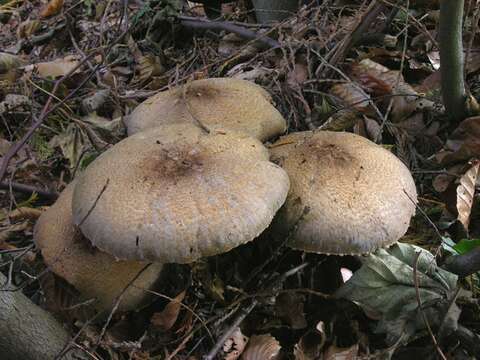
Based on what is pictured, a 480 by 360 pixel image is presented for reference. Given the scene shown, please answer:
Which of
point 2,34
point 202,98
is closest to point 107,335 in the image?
point 202,98

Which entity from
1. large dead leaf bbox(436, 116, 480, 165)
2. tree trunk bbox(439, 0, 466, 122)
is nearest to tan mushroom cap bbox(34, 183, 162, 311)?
large dead leaf bbox(436, 116, 480, 165)

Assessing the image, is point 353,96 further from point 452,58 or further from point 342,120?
point 452,58

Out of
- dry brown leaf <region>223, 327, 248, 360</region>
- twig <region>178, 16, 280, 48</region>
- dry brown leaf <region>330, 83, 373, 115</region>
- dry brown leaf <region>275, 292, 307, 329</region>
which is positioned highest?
twig <region>178, 16, 280, 48</region>

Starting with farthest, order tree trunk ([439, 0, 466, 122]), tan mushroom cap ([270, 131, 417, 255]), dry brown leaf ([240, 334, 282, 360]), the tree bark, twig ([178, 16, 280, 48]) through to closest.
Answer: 1. twig ([178, 16, 280, 48])
2. tree trunk ([439, 0, 466, 122])
3. dry brown leaf ([240, 334, 282, 360])
4. tan mushroom cap ([270, 131, 417, 255])
5. the tree bark

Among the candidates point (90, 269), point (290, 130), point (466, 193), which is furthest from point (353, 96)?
point (90, 269)

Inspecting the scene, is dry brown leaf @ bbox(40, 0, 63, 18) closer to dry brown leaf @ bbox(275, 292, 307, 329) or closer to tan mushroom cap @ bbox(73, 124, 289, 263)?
tan mushroom cap @ bbox(73, 124, 289, 263)

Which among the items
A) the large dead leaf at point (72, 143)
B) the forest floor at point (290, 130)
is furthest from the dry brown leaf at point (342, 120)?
the large dead leaf at point (72, 143)
